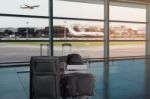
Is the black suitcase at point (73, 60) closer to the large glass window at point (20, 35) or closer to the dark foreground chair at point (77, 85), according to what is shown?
the dark foreground chair at point (77, 85)

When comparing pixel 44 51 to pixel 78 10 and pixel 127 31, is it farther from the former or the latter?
pixel 127 31

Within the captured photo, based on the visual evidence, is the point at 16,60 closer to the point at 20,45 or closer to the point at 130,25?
the point at 20,45

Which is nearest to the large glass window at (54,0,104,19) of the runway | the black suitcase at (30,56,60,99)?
the runway

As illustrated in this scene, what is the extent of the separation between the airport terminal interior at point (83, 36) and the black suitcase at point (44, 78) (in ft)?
9.12

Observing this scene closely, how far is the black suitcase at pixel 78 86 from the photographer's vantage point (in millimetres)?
3510

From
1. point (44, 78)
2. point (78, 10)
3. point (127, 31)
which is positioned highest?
point (78, 10)

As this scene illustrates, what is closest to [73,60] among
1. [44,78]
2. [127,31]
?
[44,78]

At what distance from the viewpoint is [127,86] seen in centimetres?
565

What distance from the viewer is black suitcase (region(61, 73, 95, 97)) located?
11.5 feet

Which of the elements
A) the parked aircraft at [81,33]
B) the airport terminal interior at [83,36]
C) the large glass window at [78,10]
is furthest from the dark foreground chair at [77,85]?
the parked aircraft at [81,33]

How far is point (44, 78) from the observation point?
311 centimetres

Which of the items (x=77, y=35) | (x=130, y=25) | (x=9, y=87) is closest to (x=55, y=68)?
(x=9, y=87)

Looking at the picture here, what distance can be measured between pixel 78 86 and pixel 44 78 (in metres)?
0.68

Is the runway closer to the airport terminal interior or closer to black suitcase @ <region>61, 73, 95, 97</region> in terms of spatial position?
the airport terminal interior
